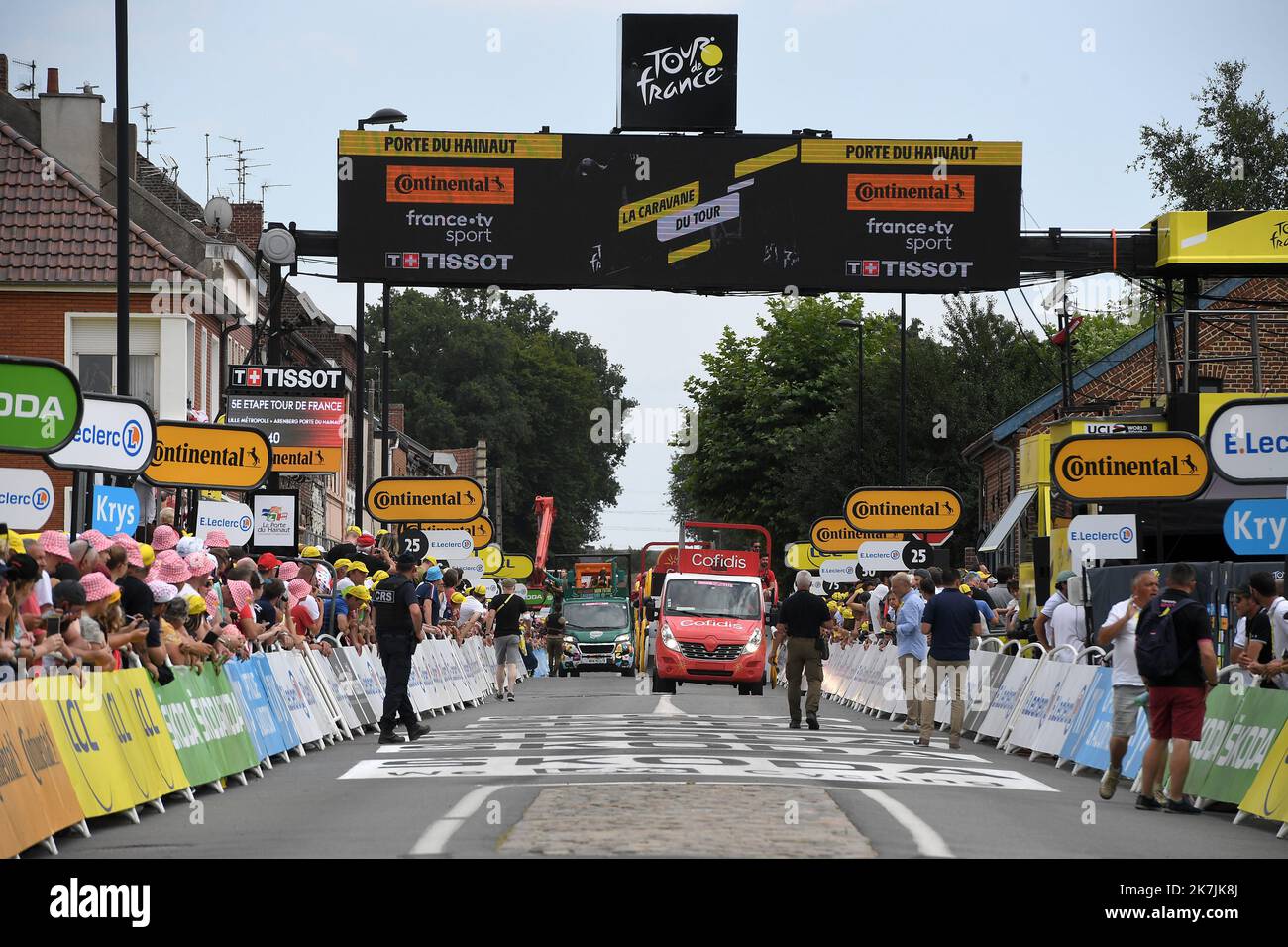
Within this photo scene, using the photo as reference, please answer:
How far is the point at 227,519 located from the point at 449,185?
8709mm

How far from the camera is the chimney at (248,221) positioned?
176ft

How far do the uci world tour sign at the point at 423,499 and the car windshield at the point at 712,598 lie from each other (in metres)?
4.00

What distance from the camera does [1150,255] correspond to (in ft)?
107

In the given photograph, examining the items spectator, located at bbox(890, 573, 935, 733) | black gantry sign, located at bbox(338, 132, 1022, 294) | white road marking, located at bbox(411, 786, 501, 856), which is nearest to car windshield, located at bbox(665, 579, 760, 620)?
black gantry sign, located at bbox(338, 132, 1022, 294)

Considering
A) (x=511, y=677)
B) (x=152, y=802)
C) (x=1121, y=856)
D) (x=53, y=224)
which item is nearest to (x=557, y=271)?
(x=511, y=677)

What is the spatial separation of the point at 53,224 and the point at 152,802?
2796cm

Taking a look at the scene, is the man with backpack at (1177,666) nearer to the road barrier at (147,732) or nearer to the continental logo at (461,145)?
the road barrier at (147,732)

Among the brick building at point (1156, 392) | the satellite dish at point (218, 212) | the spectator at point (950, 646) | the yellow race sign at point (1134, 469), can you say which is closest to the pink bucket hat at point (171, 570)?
the spectator at point (950, 646)

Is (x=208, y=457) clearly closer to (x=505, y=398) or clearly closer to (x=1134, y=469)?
(x=1134, y=469)

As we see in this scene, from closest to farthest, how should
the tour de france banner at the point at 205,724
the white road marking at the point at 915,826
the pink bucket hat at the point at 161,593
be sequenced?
the white road marking at the point at 915,826 → the tour de france banner at the point at 205,724 → the pink bucket hat at the point at 161,593

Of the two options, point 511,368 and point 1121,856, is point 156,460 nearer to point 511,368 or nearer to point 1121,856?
point 1121,856

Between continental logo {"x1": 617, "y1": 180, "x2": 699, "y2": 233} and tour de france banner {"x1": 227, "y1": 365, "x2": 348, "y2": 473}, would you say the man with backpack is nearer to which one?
continental logo {"x1": 617, "y1": 180, "x2": 699, "y2": 233}

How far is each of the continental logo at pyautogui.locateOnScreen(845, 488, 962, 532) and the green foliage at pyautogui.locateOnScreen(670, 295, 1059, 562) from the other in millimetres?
24295

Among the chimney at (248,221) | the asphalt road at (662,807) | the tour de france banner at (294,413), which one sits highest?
the chimney at (248,221)
